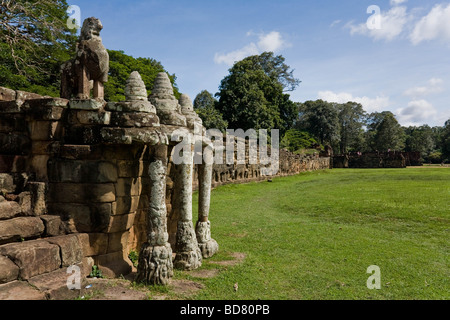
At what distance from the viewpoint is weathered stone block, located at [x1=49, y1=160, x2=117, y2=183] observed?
4.56 m

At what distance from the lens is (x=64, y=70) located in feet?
16.8

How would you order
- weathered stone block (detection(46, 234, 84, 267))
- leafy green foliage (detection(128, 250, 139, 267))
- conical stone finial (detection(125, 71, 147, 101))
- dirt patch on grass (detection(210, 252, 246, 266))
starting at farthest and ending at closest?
1. dirt patch on grass (detection(210, 252, 246, 266))
2. leafy green foliage (detection(128, 250, 139, 267))
3. conical stone finial (detection(125, 71, 147, 101))
4. weathered stone block (detection(46, 234, 84, 267))

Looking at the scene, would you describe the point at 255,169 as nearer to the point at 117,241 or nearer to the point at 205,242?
the point at 205,242

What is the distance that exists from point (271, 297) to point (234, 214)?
6040 millimetres

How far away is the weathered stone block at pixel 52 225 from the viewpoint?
430 cm

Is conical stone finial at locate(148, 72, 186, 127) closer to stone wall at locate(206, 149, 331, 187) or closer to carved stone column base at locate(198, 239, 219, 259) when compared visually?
carved stone column base at locate(198, 239, 219, 259)

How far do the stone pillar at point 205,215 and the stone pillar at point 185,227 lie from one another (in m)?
0.58

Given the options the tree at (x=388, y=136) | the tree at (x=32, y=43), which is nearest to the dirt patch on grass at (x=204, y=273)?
the tree at (x=32, y=43)

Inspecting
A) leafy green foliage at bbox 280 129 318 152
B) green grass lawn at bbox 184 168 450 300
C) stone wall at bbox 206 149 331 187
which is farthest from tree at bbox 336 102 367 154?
green grass lawn at bbox 184 168 450 300

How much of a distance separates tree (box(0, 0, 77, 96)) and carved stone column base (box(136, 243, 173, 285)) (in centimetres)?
1179

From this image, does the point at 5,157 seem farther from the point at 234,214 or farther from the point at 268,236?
the point at 234,214

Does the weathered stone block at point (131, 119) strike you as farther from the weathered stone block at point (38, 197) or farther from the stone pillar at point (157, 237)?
the weathered stone block at point (38, 197)

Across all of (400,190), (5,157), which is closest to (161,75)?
(5,157)

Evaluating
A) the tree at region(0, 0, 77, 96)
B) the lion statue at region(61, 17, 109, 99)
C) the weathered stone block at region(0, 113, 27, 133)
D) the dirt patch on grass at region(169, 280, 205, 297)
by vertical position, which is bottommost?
the dirt patch on grass at region(169, 280, 205, 297)
